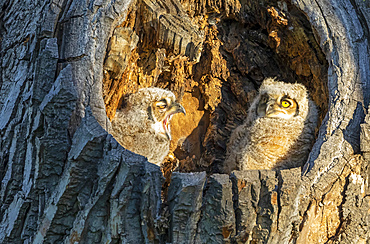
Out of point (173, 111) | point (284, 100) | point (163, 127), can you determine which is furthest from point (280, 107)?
point (163, 127)

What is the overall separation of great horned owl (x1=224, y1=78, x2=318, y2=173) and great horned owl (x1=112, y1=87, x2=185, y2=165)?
2.06ft

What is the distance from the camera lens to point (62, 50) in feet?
8.06

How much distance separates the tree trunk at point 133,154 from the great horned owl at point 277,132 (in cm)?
16

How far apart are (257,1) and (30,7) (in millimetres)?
1891

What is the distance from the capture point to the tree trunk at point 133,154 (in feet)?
6.39

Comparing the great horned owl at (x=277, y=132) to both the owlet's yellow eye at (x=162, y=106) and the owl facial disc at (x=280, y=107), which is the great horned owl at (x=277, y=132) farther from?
the owlet's yellow eye at (x=162, y=106)

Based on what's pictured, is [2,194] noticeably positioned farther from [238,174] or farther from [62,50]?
[238,174]

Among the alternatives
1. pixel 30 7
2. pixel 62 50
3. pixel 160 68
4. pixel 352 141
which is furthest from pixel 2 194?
pixel 352 141

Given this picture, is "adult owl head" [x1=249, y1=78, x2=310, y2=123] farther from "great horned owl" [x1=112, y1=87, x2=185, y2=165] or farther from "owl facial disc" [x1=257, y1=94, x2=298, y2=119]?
"great horned owl" [x1=112, y1=87, x2=185, y2=165]

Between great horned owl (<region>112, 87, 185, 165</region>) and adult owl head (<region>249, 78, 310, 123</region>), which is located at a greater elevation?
adult owl head (<region>249, 78, 310, 123</region>)

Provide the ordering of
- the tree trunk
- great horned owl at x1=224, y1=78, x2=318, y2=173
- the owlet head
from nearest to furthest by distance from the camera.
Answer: the tree trunk → great horned owl at x1=224, y1=78, x2=318, y2=173 → the owlet head

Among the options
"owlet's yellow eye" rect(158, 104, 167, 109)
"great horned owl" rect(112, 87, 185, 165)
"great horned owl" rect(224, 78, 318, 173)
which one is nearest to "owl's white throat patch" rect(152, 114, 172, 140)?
"great horned owl" rect(112, 87, 185, 165)

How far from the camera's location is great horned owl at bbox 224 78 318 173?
10.4 feet

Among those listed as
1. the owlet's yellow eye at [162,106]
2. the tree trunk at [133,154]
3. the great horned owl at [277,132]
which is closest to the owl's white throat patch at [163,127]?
the owlet's yellow eye at [162,106]
